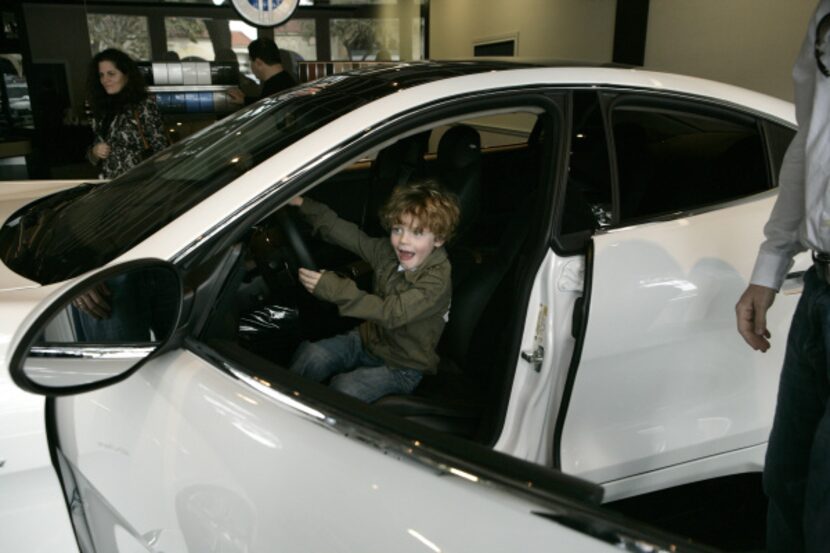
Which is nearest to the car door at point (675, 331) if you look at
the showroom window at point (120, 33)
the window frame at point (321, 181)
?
the window frame at point (321, 181)

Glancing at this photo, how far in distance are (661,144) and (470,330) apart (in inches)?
39.2

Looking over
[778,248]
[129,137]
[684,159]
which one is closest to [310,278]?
[778,248]

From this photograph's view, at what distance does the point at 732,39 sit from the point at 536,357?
13.1 feet

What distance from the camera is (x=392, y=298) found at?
5.39 ft

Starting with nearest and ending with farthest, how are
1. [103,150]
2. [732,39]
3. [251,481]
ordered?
[251,481] < [103,150] < [732,39]

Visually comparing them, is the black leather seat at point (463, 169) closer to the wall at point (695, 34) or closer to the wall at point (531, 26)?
the wall at point (695, 34)

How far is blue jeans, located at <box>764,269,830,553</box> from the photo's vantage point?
1.08 m

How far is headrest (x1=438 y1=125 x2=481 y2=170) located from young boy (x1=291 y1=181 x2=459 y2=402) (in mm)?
415

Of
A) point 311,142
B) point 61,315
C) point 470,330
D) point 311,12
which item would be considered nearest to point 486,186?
point 470,330

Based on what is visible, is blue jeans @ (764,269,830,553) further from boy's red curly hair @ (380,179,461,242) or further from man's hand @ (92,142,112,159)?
man's hand @ (92,142,112,159)

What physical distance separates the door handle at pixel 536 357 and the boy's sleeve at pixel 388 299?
0.30 metres

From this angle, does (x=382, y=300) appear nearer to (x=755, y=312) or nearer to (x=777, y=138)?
(x=755, y=312)

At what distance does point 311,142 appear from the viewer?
1.20m

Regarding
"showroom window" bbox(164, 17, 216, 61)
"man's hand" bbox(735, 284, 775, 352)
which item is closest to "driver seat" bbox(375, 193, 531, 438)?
"man's hand" bbox(735, 284, 775, 352)
